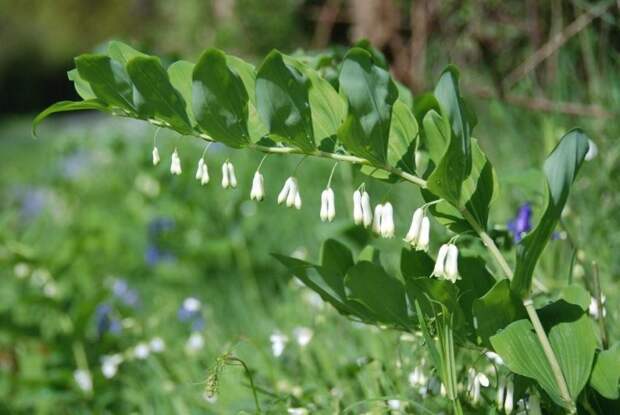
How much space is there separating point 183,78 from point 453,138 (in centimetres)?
40

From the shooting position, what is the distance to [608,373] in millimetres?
1191

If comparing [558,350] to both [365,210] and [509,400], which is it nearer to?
[509,400]

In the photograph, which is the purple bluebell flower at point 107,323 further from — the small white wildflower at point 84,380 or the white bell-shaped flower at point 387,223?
the white bell-shaped flower at point 387,223

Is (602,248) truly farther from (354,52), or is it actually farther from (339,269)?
(354,52)

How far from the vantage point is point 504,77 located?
3371 millimetres

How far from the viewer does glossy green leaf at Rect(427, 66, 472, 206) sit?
1.12 metres

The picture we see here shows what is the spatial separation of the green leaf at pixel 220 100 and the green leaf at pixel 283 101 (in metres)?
0.05

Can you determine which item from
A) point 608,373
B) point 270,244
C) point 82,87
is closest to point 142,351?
point 82,87

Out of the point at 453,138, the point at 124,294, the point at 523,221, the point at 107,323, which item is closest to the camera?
the point at 453,138

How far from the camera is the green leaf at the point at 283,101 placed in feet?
3.79

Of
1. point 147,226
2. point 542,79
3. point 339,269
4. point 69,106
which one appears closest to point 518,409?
point 339,269

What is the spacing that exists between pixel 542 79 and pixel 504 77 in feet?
0.57

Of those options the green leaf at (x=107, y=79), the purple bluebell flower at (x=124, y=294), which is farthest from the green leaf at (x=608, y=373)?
the purple bluebell flower at (x=124, y=294)

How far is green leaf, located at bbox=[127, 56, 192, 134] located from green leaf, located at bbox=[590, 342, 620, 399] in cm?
67
